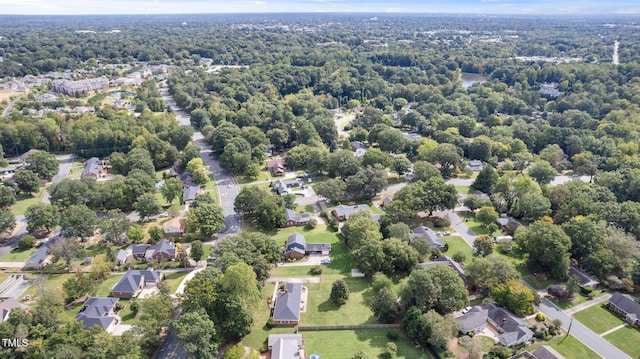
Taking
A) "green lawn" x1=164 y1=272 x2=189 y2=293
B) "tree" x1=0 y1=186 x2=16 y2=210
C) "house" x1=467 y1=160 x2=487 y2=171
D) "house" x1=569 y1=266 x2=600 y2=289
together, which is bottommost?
"green lawn" x1=164 y1=272 x2=189 y2=293

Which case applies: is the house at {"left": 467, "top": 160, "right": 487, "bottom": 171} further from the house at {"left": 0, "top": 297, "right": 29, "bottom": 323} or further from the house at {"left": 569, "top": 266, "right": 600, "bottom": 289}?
the house at {"left": 0, "top": 297, "right": 29, "bottom": 323}

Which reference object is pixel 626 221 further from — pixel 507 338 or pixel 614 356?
pixel 507 338

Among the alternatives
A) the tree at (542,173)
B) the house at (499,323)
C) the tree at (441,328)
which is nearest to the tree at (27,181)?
the tree at (441,328)

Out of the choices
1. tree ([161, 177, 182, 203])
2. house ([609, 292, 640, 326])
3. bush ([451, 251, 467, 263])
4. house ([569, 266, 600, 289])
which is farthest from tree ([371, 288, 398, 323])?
tree ([161, 177, 182, 203])

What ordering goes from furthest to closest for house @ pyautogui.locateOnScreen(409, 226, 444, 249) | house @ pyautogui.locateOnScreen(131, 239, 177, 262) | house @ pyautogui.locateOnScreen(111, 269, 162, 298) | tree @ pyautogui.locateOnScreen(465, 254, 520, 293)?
house @ pyautogui.locateOnScreen(409, 226, 444, 249), house @ pyautogui.locateOnScreen(131, 239, 177, 262), house @ pyautogui.locateOnScreen(111, 269, 162, 298), tree @ pyautogui.locateOnScreen(465, 254, 520, 293)

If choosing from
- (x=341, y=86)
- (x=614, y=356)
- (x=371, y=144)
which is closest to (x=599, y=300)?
(x=614, y=356)

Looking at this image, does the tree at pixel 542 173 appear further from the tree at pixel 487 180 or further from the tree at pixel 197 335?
the tree at pixel 197 335
